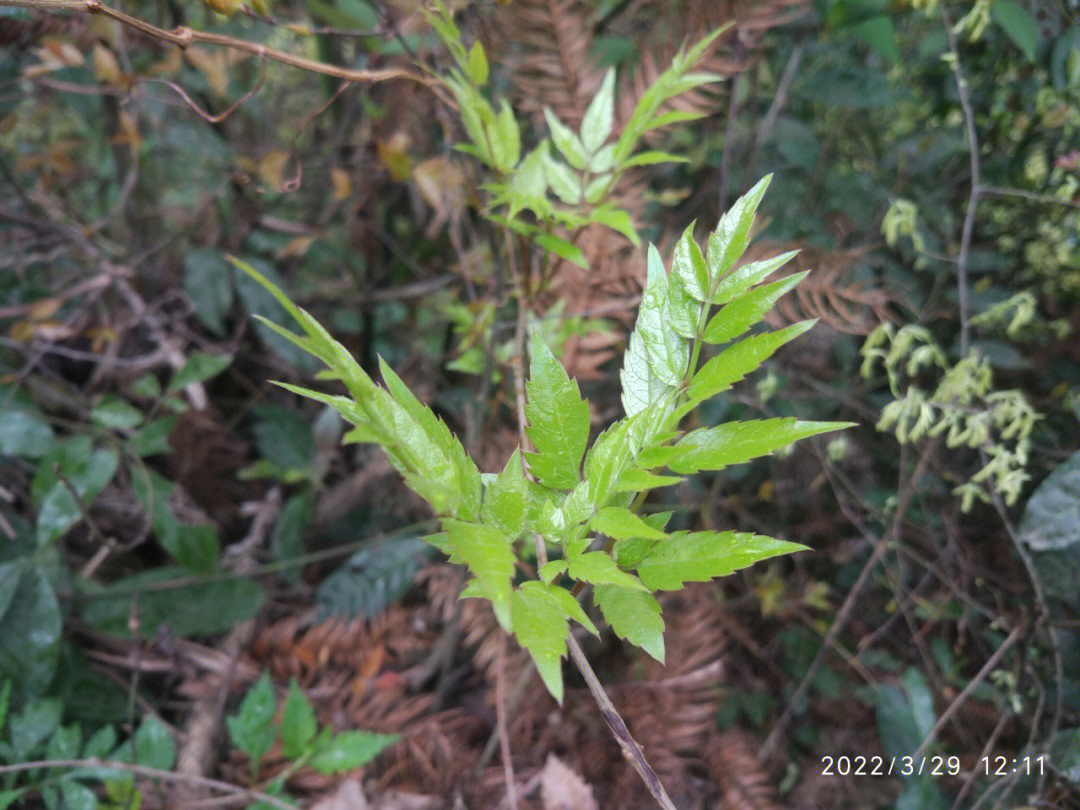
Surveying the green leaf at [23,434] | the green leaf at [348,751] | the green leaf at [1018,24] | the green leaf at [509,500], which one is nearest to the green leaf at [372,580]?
the green leaf at [348,751]

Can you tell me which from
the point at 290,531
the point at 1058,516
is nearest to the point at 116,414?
the point at 290,531

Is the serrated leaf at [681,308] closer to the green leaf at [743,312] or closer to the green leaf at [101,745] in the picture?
the green leaf at [743,312]

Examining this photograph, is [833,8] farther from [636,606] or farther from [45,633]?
[45,633]

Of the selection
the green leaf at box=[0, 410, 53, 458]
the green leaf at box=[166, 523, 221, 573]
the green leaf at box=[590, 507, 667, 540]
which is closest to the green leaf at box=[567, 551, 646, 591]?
the green leaf at box=[590, 507, 667, 540]

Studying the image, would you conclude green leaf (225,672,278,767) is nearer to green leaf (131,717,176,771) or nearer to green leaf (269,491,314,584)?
green leaf (131,717,176,771)

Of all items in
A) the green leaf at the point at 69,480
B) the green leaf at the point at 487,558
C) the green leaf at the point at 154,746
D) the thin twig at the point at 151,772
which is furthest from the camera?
the green leaf at the point at 69,480

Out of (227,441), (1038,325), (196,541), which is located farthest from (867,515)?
(227,441)

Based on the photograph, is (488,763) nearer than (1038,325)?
Yes
